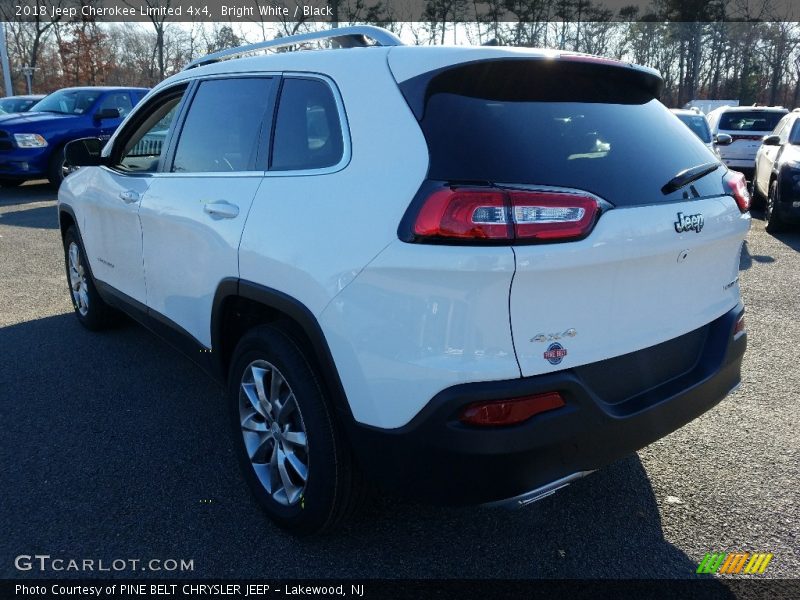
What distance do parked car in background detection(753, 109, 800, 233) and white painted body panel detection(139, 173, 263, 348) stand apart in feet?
27.0

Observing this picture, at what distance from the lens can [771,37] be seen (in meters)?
43.9

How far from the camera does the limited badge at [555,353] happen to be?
2100mm

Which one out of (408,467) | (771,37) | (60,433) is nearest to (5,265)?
(60,433)

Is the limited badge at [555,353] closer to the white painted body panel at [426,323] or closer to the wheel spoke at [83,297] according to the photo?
the white painted body panel at [426,323]

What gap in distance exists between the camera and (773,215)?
364 inches

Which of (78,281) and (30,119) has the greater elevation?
(30,119)

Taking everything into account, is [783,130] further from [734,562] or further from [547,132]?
[547,132]

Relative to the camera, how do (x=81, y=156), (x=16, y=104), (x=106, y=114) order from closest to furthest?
(x=81, y=156), (x=106, y=114), (x=16, y=104)

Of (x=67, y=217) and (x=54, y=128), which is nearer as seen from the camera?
(x=67, y=217)

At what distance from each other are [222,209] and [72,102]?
11.9 meters

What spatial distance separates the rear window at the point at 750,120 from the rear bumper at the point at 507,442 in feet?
48.7

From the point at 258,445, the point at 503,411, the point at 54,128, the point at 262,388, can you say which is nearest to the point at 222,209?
the point at 262,388

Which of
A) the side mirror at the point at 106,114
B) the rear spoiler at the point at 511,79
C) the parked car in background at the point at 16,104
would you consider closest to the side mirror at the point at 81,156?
the rear spoiler at the point at 511,79

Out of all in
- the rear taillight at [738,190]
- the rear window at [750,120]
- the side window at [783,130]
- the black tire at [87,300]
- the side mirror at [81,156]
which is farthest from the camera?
the rear window at [750,120]
